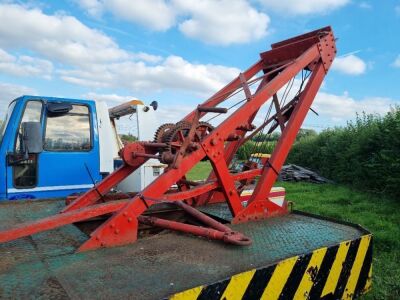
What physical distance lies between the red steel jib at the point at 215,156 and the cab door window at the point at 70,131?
1627 millimetres

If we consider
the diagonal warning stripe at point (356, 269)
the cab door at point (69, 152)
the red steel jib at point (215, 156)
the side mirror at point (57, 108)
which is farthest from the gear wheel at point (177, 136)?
the side mirror at point (57, 108)

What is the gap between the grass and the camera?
3.92 metres

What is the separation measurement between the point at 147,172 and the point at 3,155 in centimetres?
189

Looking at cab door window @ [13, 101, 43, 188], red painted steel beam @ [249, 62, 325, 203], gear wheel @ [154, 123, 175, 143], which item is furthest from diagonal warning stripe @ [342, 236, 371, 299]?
cab door window @ [13, 101, 43, 188]

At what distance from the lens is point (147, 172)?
5445mm

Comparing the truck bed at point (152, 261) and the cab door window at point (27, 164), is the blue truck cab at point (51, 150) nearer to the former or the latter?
the cab door window at point (27, 164)

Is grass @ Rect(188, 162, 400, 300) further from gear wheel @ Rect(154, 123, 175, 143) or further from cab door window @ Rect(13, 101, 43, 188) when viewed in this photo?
cab door window @ Rect(13, 101, 43, 188)

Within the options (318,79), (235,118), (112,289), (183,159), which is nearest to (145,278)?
(112,289)

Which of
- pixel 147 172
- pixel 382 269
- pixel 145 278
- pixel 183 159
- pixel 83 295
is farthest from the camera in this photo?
pixel 147 172

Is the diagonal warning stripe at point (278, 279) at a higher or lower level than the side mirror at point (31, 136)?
lower

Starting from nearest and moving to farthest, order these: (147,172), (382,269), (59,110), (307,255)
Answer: (307,255) < (382,269) < (59,110) < (147,172)

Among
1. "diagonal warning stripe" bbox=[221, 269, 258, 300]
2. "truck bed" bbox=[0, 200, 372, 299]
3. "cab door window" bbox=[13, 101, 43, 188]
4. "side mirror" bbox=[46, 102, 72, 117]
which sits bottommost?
"diagonal warning stripe" bbox=[221, 269, 258, 300]

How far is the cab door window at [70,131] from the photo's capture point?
4.65 meters

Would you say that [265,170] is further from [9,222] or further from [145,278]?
[9,222]
